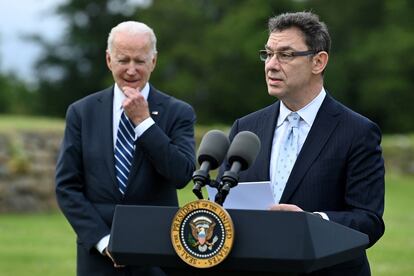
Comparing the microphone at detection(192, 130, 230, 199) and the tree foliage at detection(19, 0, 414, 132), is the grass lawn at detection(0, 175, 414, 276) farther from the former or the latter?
the tree foliage at detection(19, 0, 414, 132)

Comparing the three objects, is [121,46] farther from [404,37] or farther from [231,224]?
[404,37]

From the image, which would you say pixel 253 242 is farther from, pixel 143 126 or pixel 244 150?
pixel 143 126

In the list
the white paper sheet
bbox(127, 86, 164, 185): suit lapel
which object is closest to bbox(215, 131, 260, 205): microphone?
the white paper sheet

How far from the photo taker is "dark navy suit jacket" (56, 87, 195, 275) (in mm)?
5590

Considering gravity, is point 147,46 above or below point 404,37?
above

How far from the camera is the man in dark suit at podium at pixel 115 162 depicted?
5.59 metres

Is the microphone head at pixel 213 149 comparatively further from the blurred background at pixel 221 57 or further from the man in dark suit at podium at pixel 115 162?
the blurred background at pixel 221 57

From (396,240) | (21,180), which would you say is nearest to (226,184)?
(396,240)

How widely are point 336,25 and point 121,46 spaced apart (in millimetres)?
45438

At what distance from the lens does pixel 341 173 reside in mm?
4555

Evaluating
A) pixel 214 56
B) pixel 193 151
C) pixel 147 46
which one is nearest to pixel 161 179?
pixel 193 151

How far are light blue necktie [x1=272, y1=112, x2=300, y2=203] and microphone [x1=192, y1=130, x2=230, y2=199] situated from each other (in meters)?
0.62

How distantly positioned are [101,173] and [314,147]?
146 centimetres

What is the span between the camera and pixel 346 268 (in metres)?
4.55
